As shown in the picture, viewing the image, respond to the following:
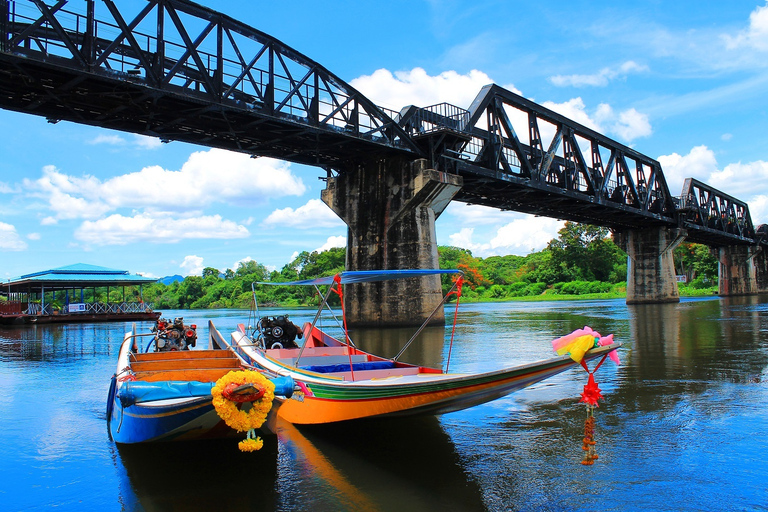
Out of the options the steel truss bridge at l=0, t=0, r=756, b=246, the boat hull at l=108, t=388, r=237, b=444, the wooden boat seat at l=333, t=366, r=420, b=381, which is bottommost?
the boat hull at l=108, t=388, r=237, b=444

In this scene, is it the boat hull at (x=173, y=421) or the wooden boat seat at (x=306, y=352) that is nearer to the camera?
the boat hull at (x=173, y=421)

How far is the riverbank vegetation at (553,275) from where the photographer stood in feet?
353

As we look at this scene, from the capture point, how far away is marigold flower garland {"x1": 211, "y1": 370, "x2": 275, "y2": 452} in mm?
7844

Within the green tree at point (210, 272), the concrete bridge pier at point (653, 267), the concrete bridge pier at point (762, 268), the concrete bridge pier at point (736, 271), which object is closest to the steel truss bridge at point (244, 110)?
the concrete bridge pier at point (653, 267)

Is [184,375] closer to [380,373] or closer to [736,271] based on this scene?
[380,373]

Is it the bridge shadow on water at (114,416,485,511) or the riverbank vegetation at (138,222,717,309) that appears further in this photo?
A: the riverbank vegetation at (138,222,717,309)

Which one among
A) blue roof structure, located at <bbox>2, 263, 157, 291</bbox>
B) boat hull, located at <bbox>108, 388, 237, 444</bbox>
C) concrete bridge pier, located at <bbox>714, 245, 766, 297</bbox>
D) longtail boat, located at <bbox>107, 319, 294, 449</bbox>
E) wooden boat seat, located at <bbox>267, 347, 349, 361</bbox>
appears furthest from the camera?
concrete bridge pier, located at <bbox>714, 245, 766, 297</bbox>

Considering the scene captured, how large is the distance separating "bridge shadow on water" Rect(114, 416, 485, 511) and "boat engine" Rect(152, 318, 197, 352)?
4786 millimetres

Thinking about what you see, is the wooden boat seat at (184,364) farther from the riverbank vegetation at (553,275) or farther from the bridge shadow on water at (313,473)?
the riverbank vegetation at (553,275)

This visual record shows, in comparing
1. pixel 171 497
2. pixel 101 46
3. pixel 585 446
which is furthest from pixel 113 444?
pixel 101 46

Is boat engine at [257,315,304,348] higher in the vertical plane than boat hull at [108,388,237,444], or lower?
higher

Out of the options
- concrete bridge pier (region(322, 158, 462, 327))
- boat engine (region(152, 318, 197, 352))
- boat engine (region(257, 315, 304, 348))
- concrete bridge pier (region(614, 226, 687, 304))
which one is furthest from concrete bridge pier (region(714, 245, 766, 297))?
boat engine (region(152, 318, 197, 352))

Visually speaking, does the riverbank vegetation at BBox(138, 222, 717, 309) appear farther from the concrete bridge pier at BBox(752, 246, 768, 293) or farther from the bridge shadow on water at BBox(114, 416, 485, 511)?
the bridge shadow on water at BBox(114, 416, 485, 511)

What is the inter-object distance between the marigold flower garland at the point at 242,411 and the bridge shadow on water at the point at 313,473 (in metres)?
0.69
